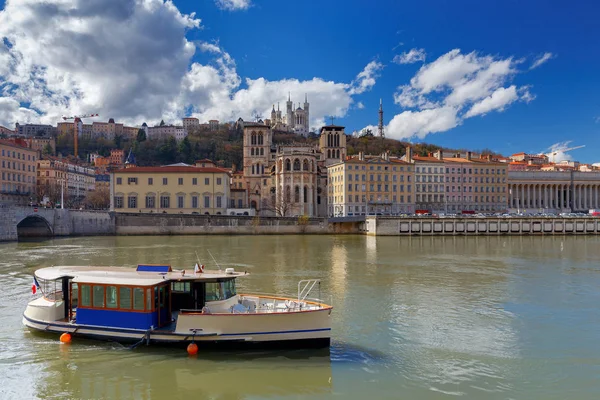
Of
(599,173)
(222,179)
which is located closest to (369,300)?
(222,179)

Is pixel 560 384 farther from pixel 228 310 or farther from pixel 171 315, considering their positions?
pixel 171 315

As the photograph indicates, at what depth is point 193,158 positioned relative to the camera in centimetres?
12800

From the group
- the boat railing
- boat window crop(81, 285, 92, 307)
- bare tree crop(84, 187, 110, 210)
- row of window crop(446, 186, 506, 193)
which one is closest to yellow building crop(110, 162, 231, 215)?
bare tree crop(84, 187, 110, 210)

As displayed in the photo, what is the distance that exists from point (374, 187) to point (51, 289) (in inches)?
2694

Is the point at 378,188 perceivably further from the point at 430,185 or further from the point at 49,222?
the point at 49,222

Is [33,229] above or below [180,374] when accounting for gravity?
above

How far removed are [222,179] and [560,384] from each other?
69325 millimetres

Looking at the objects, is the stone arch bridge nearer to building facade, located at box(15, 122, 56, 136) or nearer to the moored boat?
the moored boat

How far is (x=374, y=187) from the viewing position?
81125 mm

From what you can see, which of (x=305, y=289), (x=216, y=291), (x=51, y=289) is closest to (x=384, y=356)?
(x=216, y=291)

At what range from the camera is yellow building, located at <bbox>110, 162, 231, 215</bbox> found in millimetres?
76125

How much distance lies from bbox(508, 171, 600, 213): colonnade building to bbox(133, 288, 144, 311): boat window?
93.1m

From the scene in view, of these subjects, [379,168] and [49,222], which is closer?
A: [49,222]

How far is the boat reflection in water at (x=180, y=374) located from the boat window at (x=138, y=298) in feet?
4.07
